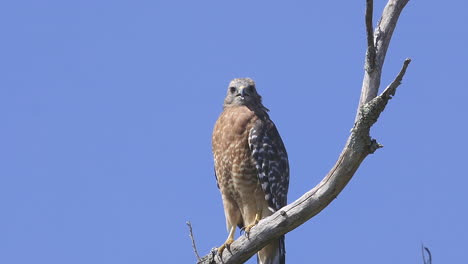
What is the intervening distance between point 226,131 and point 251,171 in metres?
0.57

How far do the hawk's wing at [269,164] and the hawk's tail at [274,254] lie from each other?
15.2 inches

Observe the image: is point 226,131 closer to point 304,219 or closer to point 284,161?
point 284,161

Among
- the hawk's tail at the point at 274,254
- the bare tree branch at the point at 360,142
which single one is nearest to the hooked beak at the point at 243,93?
Result: the hawk's tail at the point at 274,254

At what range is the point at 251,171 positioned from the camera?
29.8 feet

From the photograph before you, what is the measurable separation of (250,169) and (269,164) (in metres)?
0.22

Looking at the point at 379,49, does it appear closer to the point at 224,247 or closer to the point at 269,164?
the point at 224,247

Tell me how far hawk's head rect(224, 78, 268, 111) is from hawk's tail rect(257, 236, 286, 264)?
1.72 m

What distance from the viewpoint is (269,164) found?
9094 mm

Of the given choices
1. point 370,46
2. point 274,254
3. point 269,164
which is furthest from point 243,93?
point 370,46

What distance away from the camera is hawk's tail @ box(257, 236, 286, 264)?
885 cm

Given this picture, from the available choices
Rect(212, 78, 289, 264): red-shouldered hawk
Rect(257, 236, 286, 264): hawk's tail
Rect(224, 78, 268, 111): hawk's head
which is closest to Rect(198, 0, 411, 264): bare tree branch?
Rect(257, 236, 286, 264): hawk's tail

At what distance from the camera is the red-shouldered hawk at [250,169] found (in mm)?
8992

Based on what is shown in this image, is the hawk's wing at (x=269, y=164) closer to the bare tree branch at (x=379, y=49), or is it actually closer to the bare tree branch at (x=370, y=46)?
the bare tree branch at (x=379, y=49)

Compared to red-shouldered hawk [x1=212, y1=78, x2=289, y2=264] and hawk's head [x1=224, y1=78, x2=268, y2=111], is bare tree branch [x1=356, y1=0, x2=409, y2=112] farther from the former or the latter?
hawk's head [x1=224, y1=78, x2=268, y2=111]
